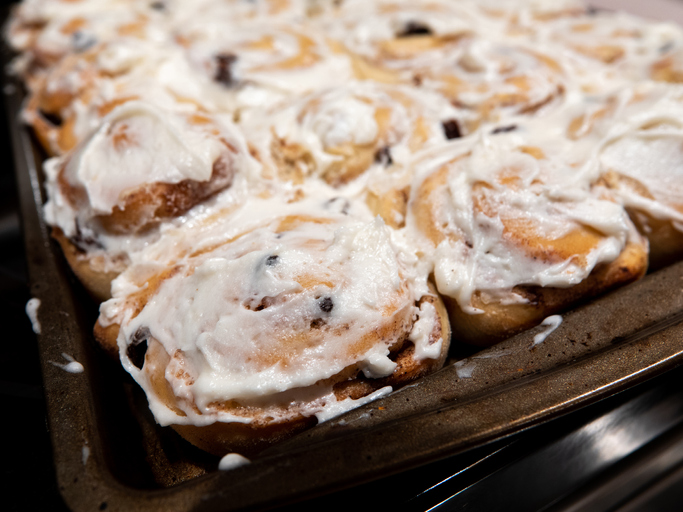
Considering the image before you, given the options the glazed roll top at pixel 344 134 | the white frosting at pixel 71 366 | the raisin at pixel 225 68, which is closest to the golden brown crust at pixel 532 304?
the glazed roll top at pixel 344 134

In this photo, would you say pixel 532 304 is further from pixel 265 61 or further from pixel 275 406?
pixel 265 61

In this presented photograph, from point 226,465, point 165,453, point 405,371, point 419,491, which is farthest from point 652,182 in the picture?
point 165,453

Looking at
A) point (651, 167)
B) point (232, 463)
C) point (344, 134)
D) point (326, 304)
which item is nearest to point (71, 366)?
point (232, 463)

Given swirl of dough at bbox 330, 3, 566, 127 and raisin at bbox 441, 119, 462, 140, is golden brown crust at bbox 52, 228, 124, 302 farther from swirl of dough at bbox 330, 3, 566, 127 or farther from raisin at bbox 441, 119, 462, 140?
swirl of dough at bbox 330, 3, 566, 127

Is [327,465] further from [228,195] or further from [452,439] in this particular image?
[228,195]

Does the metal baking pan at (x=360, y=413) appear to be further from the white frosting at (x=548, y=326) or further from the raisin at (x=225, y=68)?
the raisin at (x=225, y=68)

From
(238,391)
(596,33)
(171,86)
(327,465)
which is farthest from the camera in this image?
(596,33)
